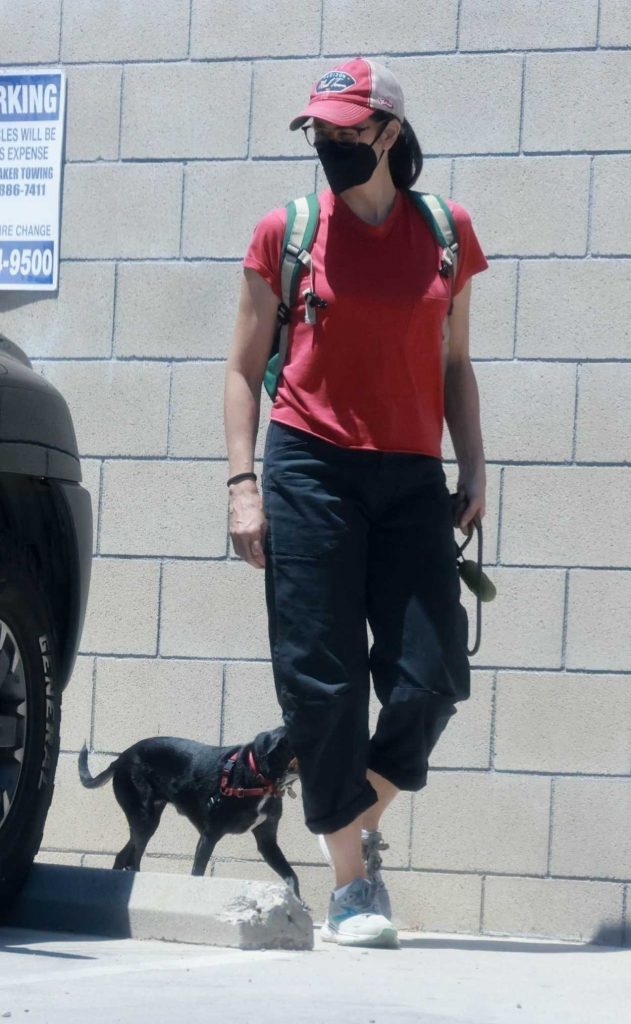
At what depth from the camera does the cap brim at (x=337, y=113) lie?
368cm

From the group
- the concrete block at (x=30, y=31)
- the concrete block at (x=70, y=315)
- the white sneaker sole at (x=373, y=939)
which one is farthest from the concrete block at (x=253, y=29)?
the white sneaker sole at (x=373, y=939)

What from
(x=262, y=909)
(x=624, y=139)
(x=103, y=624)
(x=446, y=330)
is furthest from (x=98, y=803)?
(x=624, y=139)

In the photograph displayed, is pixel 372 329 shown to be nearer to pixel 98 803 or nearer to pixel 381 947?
pixel 381 947

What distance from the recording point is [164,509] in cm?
494

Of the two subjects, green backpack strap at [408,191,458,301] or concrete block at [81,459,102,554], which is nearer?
green backpack strap at [408,191,458,301]

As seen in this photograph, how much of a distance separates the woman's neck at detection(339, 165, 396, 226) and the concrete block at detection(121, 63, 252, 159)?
117cm

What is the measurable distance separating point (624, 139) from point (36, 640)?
7.15 feet

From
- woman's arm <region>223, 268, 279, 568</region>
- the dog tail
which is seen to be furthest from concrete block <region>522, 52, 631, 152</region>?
the dog tail

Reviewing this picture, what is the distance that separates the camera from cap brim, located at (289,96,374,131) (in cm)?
368

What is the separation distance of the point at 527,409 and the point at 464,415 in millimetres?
708

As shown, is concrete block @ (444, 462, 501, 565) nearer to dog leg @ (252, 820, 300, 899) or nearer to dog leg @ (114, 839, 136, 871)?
dog leg @ (252, 820, 300, 899)

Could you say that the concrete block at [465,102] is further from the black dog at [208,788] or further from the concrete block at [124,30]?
the black dog at [208,788]

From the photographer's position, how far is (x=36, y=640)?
141 inches

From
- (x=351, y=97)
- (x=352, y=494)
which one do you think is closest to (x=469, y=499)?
(x=352, y=494)
